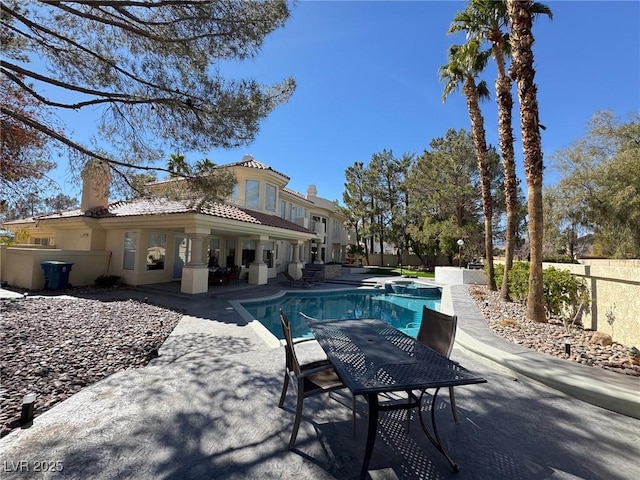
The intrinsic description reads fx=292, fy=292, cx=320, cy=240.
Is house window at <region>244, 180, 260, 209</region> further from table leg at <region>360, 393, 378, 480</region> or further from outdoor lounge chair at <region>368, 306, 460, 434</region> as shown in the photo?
table leg at <region>360, 393, 378, 480</region>

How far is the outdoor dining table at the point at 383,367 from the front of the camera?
8.41 ft

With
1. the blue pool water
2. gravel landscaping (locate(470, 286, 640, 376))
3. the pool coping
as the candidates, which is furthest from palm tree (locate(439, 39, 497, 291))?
the pool coping

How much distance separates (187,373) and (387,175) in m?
34.1

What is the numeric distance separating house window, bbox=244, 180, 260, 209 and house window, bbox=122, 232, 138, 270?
6.33 m

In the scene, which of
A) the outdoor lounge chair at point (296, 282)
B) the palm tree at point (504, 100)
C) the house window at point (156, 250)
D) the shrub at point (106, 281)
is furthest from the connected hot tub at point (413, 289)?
the shrub at point (106, 281)

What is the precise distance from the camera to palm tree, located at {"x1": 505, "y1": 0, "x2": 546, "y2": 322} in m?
7.97

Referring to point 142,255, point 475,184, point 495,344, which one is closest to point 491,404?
point 495,344

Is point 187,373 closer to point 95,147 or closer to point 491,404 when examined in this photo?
point 491,404

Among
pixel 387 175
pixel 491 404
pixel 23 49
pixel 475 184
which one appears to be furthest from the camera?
pixel 387 175

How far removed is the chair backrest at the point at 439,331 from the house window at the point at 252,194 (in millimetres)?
15340

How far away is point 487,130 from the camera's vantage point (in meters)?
15.7

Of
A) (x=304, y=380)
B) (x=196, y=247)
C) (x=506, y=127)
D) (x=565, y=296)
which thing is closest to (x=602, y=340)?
(x=565, y=296)

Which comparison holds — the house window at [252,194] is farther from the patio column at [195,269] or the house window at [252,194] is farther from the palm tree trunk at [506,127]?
the palm tree trunk at [506,127]

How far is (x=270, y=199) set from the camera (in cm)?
1939
